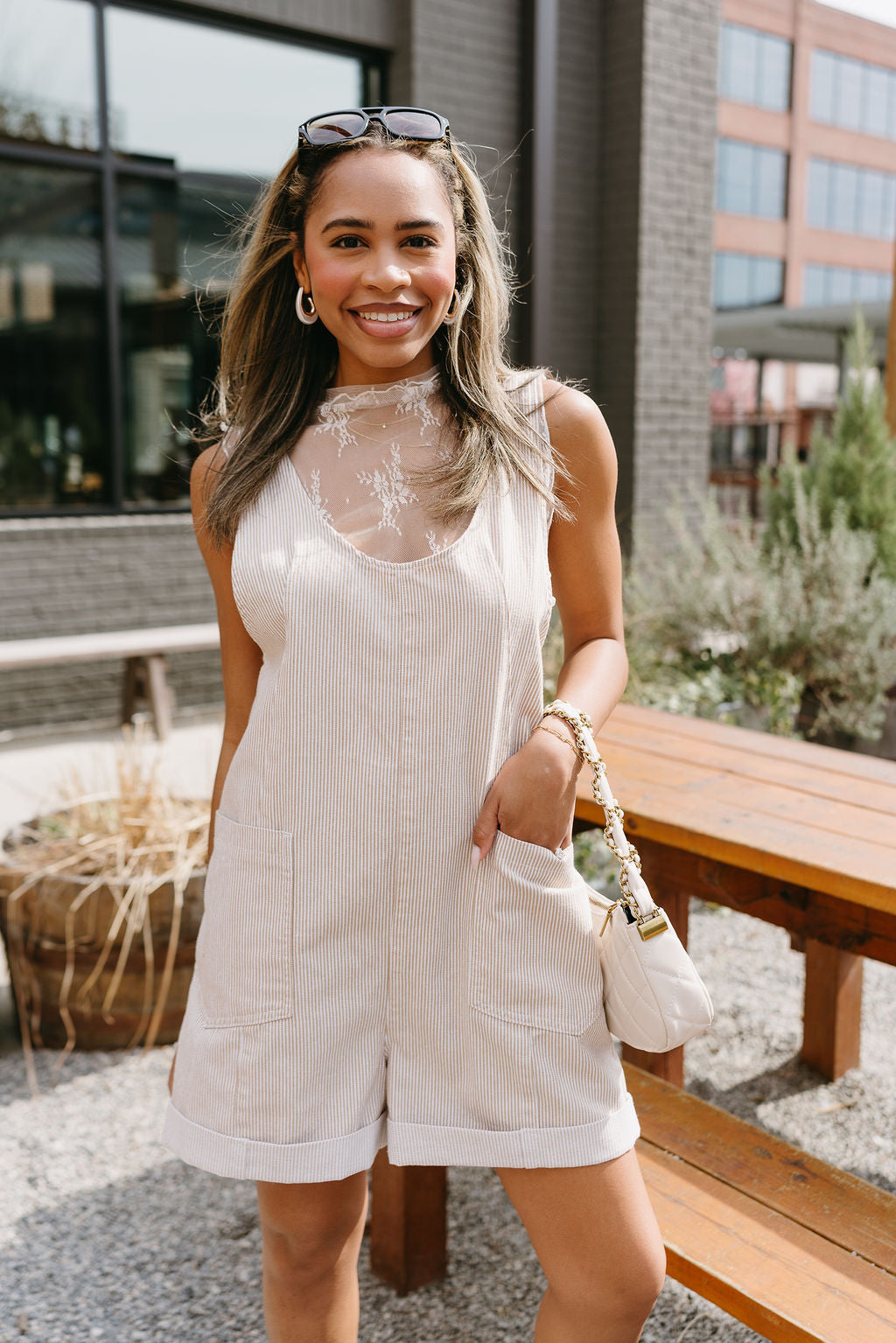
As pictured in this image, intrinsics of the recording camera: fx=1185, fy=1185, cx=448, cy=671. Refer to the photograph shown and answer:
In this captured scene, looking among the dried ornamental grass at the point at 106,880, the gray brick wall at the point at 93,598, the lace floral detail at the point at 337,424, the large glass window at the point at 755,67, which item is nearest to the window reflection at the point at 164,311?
the gray brick wall at the point at 93,598

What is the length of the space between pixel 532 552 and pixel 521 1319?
4.94 ft

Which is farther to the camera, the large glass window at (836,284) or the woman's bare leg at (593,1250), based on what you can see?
the large glass window at (836,284)

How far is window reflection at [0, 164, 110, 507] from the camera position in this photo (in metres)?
6.42

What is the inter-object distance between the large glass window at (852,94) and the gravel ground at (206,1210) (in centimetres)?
5020

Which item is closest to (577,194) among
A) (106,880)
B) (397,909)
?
(106,880)

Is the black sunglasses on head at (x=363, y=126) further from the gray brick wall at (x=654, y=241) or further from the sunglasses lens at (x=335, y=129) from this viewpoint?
the gray brick wall at (x=654, y=241)

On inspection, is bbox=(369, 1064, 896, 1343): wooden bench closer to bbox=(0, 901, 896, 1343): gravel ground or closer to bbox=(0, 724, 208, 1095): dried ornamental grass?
bbox=(0, 901, 896, 1343): gravel ground

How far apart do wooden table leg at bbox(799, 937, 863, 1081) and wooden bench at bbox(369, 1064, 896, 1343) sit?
0.87 meters

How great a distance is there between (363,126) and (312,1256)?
141 cm

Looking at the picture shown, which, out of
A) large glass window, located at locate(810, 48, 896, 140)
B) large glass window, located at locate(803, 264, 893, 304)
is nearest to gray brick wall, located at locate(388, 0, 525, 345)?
large glass window, located at locate(803, 264, 893, 304)

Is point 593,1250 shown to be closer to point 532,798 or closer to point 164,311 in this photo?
point 532,798

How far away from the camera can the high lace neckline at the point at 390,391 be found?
1.56 metres

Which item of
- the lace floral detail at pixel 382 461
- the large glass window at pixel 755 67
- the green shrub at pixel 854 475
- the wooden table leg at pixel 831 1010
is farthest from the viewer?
the large glass window at pixel 755 67

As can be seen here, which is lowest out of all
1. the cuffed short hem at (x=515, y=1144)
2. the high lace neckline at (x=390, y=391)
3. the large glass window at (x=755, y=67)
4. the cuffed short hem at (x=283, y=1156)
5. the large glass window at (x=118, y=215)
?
the cuffed short hem at (x=283, y=1156)
